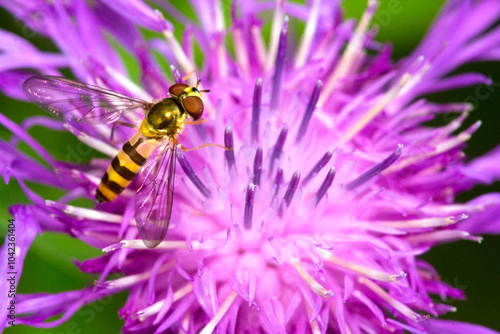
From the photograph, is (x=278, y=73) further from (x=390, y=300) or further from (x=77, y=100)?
(x=390, y=300)

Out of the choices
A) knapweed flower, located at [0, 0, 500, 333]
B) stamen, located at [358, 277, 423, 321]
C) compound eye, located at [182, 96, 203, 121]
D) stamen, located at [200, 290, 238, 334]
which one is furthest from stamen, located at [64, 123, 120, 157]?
stamen, located at [358, 277, 423, 321]

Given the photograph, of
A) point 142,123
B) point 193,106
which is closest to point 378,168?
point 193,106

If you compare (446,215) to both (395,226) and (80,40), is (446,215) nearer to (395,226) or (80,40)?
(395,226)

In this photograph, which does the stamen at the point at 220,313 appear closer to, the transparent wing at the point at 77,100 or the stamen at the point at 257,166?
the stamen at the point at 257,166

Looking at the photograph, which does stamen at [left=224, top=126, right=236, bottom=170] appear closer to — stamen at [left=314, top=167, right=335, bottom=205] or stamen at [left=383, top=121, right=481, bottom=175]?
stamen at [left=314, top=167, right=335, bottom=205]

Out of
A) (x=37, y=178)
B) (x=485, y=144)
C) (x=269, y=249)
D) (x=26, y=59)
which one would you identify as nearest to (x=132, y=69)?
(x=26, y=59)

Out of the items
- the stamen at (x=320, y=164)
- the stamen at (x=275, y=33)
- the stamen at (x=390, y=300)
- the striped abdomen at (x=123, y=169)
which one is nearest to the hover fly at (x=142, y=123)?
the striped abdomen at (x=123, y=169)
